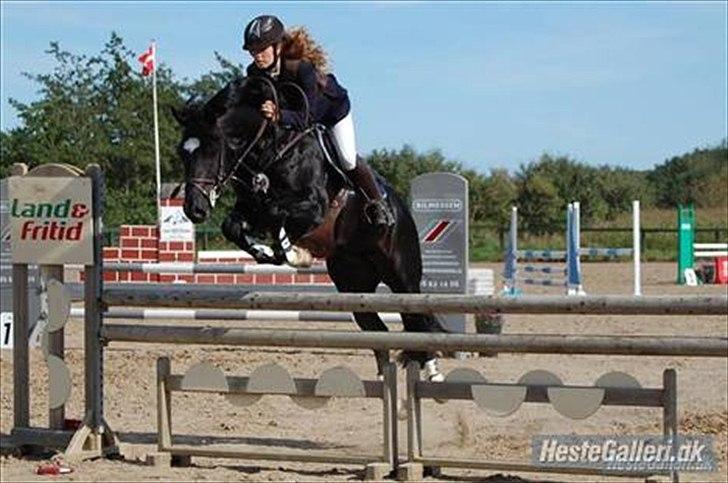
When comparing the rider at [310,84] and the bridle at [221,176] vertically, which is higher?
the rider at [310,84]

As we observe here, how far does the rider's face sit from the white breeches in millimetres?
508

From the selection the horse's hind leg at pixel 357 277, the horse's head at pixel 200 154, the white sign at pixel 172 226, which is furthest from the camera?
the white sign at pixel 172 226

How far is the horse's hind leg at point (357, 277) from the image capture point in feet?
24.1

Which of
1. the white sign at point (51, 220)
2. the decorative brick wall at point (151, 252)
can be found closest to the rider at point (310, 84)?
the white sign at point (51, 220)

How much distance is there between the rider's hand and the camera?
6.42 m

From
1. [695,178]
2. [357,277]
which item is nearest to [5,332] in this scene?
[357,277]

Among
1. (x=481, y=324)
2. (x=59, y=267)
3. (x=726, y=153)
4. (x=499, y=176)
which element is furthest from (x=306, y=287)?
(x=726, y=153)

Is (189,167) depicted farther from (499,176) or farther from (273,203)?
(499,176)

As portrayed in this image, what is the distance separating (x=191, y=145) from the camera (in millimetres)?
6383

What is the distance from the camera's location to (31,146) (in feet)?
123

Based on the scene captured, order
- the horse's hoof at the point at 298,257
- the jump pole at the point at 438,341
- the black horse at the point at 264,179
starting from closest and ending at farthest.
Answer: the jump pole at the point at 438,341
the black horse at the point at 264,179
the horse's hoof at the point at 298,257

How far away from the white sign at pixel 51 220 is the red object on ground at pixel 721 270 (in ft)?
56.6

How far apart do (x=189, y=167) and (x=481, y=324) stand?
559 centimetres

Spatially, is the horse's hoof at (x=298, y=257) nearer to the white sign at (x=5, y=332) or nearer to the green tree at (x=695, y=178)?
the white sign at (x=5, y=332)
